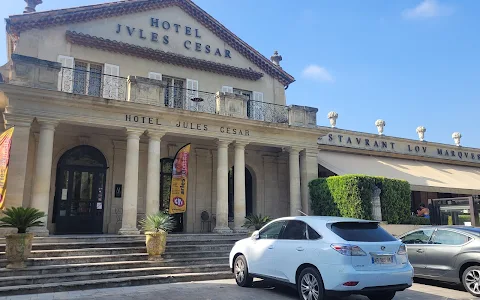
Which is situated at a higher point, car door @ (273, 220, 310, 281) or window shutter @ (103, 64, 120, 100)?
window shutter @ (103, 64, 120, 100)

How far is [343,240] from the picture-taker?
22.1 ft

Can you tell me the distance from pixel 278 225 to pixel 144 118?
26.9 ft

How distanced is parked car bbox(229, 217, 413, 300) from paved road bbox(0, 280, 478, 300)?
22.6 inches

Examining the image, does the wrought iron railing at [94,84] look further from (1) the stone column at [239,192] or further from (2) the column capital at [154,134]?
(1) the stone column at [239,192]

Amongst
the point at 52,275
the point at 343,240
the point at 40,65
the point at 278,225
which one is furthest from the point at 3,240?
the point at 343,240

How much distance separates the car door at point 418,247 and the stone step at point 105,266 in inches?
210

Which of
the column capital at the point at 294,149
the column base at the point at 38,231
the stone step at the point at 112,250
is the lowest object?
the stone step at the point at 112,250

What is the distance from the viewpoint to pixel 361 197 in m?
15.2

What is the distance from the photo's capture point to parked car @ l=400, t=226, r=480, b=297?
851 cm

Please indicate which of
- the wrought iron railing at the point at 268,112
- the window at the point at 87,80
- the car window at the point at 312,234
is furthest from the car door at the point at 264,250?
the wrought iron railing at the point at 268,112

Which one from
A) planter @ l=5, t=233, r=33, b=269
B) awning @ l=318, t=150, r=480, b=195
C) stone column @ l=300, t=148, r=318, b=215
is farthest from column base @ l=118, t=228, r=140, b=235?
awning @ l=318, t=150, r=480, b=195

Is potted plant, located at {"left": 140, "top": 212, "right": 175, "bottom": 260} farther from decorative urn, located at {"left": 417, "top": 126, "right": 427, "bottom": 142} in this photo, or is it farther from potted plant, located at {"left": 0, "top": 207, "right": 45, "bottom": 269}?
decorative urn, located at {"left": 417, "top": 126, "right": 427, "bottom": 142}

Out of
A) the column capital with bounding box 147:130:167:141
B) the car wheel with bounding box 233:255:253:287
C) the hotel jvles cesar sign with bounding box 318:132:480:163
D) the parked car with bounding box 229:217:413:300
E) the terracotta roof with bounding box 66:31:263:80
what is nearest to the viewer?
the parked car with bounding box 229:217:413:300

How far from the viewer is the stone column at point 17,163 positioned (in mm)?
12242
